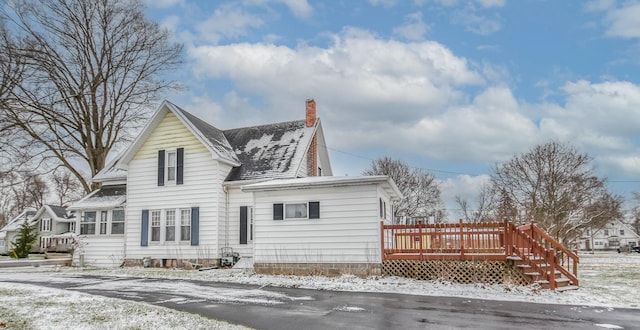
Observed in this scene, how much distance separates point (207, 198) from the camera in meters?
19.9

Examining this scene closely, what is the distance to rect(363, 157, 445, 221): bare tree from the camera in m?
45.1

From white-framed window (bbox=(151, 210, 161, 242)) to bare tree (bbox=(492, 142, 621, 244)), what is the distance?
23216mm

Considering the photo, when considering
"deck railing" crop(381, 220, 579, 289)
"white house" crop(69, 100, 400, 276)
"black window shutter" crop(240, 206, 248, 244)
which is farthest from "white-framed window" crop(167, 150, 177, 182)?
"deck railing" crop(381, 220, 579, 289)

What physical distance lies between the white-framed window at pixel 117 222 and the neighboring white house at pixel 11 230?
122 ft

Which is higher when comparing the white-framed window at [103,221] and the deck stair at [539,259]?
the white-framed window at [103,221]

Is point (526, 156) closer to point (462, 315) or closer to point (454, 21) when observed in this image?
point (454, 21)

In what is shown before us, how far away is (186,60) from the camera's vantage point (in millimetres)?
31328

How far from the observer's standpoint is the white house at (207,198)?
1633 centimetres

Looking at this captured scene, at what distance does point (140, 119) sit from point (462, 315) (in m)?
27.6

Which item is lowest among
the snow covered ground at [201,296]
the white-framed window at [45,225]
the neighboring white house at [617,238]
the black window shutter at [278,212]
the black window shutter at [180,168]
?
the neighboring white house at [617,238]

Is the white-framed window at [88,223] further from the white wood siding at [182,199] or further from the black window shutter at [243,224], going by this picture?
the black window shutter at [243,224]

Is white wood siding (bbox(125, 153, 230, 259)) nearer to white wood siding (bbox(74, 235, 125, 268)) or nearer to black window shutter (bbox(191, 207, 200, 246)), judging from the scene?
black window shutter (bbox(191, 207, 200, 246))

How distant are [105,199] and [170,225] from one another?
179 inches

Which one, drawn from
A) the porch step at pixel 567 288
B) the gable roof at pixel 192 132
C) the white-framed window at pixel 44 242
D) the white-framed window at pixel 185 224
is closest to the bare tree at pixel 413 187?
the gable roof at pixel 192 132
